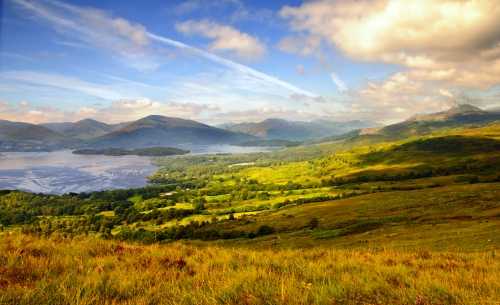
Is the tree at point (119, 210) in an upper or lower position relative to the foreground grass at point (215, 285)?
lower

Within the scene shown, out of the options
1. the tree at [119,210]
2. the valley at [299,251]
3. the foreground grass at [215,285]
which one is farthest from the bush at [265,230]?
the tree at [119,210]

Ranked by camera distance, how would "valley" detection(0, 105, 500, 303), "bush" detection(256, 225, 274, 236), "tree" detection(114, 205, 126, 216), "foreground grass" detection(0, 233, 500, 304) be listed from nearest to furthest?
"foreground grass" detection(0, 233, 500, 304) → "valley" detection(0, 105, 500, 303) → "bush" detection(256, 225, 274, 236) → "tree" detection(114, 205, 126, 216)

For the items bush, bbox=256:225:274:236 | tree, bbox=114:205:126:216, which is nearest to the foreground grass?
bush, bbox=256:225:274:236

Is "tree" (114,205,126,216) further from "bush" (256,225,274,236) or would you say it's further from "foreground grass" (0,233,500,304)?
"foreground grass" (0,233,500,304)

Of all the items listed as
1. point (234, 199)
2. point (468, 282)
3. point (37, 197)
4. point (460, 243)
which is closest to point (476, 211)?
point (460, 243)

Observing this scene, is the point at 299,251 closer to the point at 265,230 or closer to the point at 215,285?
the point at 215,285

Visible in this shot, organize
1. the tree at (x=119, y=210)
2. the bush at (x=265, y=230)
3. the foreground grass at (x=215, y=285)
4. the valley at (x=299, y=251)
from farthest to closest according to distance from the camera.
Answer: the tree at (x=119, y=210)
the bush at (x=265, y=230)
the valley at (x=299, y=251)
the foreground grass at (x=215, y=285)

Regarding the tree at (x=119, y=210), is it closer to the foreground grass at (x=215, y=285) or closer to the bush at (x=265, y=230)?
the bush at (x=265, y=230)

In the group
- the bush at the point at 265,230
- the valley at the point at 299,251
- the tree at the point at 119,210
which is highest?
the valley at the point at 299,251

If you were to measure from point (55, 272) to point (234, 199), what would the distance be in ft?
449

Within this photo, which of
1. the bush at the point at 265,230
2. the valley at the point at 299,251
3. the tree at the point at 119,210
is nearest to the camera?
the valley at the point at 299,251

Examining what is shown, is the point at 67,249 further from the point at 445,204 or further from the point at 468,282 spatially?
the point at 445,204

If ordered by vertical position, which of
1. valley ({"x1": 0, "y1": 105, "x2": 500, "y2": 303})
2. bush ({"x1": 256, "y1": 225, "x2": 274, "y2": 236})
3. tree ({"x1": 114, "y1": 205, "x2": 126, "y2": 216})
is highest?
valley ({"x1": 0, "y1": 105, "x2": 500, "y2": 303})

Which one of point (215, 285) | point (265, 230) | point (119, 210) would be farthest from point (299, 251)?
point (119, 210)
